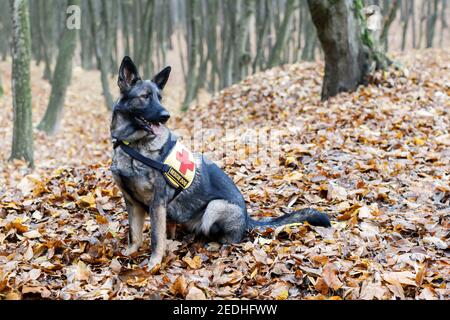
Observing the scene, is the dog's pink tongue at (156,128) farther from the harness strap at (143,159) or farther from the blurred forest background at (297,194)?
the blurred forest background at (297,194)

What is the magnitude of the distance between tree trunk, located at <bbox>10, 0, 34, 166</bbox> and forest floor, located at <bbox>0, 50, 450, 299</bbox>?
16.1 inches

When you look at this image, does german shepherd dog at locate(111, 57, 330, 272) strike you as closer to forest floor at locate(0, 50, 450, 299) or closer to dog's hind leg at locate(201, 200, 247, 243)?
dog's hind leg at locate(201, 200, 247, 243)

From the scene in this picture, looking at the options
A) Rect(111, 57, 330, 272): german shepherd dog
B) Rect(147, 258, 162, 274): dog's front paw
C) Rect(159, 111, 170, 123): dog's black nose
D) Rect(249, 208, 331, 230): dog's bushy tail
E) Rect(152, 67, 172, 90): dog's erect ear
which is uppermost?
Rect(152, 67, 172, 90): dog's erect ear

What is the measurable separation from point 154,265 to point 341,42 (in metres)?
8.45

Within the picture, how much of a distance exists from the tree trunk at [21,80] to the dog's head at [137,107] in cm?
629

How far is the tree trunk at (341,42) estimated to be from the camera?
35.9ft

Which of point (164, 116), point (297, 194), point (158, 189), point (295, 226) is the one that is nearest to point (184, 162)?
point (158, 189)

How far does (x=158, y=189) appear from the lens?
4.35m

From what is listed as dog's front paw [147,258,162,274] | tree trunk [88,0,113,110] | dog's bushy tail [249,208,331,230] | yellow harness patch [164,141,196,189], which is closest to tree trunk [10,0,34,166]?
yellow harness patch [164,141,196,189]

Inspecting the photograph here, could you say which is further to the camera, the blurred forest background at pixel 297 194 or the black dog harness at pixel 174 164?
the black dog harness at pixel 174 164

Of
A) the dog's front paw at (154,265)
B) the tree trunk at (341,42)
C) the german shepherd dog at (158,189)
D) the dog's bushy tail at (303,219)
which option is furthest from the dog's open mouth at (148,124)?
the tree trunk at (341,42)

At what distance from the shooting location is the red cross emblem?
14.8 feet

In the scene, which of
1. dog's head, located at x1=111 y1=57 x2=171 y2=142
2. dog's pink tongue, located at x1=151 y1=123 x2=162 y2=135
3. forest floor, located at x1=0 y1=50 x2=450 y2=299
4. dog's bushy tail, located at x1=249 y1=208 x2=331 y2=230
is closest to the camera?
forest floor, located at x1=0 y1=50 x2=450 y2=299
